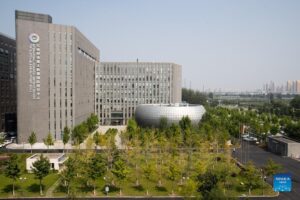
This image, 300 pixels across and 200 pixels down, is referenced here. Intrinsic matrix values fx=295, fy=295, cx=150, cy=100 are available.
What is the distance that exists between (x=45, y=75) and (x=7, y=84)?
19.1 metres

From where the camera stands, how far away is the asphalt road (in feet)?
107

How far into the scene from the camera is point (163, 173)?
125 ft

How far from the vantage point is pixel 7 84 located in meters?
77.0

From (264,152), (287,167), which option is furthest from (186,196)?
(264,152)

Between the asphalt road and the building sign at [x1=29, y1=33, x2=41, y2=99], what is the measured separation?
4280cm

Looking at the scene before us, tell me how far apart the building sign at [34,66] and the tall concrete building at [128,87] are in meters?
36.5

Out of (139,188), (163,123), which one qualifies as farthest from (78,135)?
(139,188)

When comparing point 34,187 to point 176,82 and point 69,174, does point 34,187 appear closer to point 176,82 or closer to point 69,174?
point 69,174

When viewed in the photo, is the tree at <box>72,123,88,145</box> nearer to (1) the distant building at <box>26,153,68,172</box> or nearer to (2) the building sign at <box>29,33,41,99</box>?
(2) the building sign at <box>29,33,41,99</box>

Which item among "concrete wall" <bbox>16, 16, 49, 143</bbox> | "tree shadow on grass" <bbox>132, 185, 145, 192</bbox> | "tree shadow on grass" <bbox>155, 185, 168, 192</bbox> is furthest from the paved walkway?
"concrete wall" <bbox>16, 16, 49, 143</bbox>

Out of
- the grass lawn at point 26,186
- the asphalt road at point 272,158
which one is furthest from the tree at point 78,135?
the asphalt road at point 272,158

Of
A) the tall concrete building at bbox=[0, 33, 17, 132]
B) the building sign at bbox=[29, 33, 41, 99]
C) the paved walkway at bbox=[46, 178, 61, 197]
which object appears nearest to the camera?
the paved walkway at bbox=[46, 178, 61, 197]

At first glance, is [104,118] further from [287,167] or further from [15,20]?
[287,167]

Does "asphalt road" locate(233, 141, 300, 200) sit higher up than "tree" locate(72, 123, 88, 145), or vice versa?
"tree" locate(72, 123, 88, 145)
